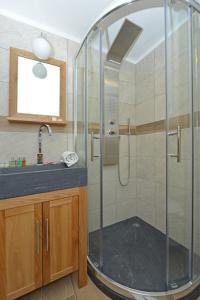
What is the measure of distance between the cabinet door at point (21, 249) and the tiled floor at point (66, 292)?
0.53 ft

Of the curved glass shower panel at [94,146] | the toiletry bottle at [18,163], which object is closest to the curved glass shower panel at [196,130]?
the curved glass shower panel at [94,146]

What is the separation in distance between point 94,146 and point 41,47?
1004 mm

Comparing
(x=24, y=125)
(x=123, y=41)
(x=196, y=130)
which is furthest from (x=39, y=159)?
(x=123, y=41)

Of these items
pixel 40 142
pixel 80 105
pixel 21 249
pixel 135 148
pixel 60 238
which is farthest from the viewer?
pixel 135 148

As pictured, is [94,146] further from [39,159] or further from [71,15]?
[71,15]

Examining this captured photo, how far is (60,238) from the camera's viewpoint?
3.36 ft

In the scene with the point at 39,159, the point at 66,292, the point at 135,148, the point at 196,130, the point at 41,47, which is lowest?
the point at 66,292

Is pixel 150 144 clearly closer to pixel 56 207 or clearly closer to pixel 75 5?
pixel 56 207

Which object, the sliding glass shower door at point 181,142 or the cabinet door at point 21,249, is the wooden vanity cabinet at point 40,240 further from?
the sliding glass shower door at point 181,142

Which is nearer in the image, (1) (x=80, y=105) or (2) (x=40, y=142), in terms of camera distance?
(2) (x=40, y=142)

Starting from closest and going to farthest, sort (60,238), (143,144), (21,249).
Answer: (21,249), (60,238), (143,144)

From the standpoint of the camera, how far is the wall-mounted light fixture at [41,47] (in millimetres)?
1345

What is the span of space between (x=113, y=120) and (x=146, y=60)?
0.84 meters

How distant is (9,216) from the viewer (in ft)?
2.86
